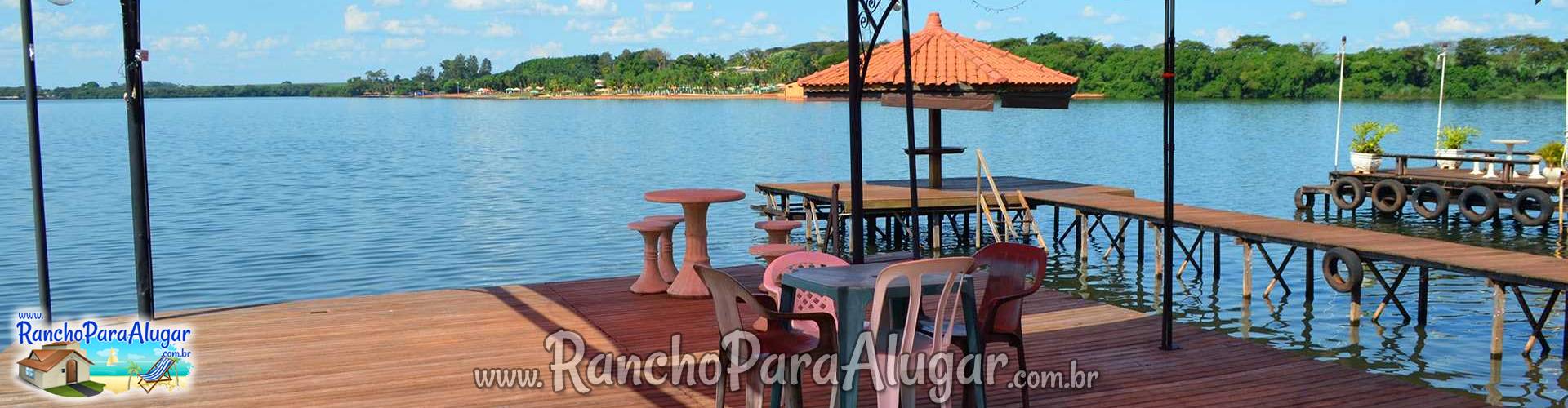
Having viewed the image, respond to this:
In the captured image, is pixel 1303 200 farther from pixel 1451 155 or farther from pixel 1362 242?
pixel 1362 242

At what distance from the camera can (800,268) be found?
7293 millimetres

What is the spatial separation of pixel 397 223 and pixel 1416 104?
90.7m

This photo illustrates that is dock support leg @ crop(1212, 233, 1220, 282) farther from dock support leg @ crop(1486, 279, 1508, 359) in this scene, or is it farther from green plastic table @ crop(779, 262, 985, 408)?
green plastic table @ crop(779, 262, 985, 408)

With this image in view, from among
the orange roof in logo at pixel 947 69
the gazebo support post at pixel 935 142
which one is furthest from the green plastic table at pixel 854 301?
the gazebo support post at pixel 935 142

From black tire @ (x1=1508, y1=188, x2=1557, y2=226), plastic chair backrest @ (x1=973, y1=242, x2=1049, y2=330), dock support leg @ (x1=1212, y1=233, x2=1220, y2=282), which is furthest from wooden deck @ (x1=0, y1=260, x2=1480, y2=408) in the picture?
black tire @ (x1=1508, y1=188, x2=1557, y2=226)

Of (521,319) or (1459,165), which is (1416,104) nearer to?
(1459,165)

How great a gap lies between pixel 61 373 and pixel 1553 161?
71.4ft

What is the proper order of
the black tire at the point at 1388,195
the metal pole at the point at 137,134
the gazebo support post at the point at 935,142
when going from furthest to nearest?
the black tire at the point at 1388,195 → the gazebo support post at the point at 935,142 → the metal pole at the point at 137,134

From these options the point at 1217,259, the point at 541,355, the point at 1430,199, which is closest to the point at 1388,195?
the point at 1430,199

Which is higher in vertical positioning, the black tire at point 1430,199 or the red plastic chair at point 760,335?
the red plastic chair at point 760,335

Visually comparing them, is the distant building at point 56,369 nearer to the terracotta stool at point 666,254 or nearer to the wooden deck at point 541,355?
the wooden deck at point 541,355

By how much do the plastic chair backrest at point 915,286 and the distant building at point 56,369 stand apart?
4.67 m

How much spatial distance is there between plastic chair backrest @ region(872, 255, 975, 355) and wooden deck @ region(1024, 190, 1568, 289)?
6.37 meters

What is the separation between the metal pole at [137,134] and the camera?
8.67m
